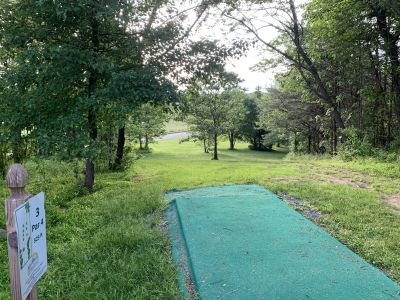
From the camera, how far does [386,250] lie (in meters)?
3.44

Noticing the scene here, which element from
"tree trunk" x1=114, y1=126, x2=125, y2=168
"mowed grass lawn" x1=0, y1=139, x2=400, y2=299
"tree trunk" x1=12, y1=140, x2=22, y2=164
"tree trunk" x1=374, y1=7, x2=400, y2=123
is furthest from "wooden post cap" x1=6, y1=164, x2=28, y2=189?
"tree trunk" x1=374, y1=7, x2=400, y2=123

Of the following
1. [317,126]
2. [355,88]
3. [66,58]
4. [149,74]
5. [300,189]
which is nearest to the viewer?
[66,58]

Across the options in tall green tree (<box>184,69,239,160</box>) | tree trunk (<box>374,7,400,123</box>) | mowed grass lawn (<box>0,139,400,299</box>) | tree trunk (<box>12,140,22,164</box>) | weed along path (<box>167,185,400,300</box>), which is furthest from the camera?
tall green tree (<box>184,69,239,160</box>)

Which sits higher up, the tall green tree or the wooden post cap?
the tall green tree

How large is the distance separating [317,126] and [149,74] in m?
17.4

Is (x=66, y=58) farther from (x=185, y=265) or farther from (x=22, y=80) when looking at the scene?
(x=185, y=265)

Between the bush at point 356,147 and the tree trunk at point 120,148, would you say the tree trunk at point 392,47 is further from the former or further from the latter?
Answer: the tree trunk at point 120,148

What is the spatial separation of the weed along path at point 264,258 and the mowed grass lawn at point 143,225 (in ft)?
0.71

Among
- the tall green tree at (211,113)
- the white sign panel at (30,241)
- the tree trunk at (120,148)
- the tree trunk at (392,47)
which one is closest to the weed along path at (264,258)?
the white sign panel at (30,241)

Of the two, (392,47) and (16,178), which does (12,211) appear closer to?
(16,178)

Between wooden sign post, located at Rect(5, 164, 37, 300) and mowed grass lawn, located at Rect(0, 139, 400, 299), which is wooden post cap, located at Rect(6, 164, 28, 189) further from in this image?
mowed grass lawn, located at Rect(0, 139, 400, 299)

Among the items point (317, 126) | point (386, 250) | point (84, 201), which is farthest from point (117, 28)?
Result: point (317, 126)

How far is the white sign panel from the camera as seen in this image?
148cm

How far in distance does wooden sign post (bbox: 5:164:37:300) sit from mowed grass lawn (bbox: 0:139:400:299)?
4.17 ft
